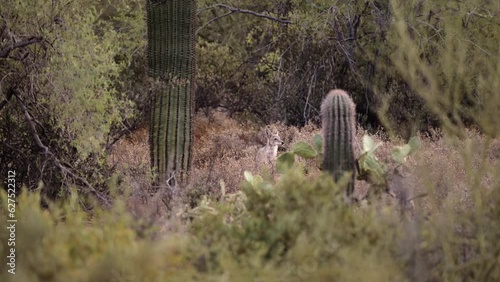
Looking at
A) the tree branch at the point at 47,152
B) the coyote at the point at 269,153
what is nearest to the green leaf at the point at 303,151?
the tree branch at the point at 47,152

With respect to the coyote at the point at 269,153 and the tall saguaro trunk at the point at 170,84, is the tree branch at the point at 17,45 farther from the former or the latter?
the coyote at the point at 269,153

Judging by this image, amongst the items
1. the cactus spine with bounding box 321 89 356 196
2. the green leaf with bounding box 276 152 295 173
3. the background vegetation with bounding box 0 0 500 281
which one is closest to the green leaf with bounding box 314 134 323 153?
the green leaf with bounding box 276 152 295 173

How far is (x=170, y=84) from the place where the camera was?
7.14m

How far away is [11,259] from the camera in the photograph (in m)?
3.25

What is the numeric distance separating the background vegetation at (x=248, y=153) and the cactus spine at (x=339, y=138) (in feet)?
0.64

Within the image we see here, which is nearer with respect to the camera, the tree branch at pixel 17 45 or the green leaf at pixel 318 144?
the green leaf at pixel 318 144

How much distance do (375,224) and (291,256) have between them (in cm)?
51

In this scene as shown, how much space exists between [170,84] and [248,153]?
8.25 feet

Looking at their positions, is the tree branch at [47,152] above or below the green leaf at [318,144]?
below

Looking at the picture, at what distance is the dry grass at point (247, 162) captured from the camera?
5.35 m

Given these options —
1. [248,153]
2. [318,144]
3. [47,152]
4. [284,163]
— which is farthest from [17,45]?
[248,153]

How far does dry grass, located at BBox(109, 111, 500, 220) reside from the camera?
5.35 m

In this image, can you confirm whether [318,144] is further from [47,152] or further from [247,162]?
[247,162]

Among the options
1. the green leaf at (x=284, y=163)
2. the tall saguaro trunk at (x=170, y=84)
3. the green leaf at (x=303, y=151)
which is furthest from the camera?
the tall saguaro trunk at (x=170, y=84)
